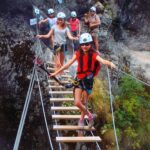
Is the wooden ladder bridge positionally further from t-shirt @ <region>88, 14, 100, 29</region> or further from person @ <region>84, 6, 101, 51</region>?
t-shirt @ <region>88, 14, 100, 29</region>

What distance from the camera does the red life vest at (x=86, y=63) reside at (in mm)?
5715

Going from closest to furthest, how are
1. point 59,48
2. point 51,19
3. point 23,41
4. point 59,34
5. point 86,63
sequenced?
point 86,63, point 59,34, point 59,48, point 51,19, point 23,41

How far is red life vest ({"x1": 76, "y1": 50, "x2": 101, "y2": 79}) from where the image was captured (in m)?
5.71

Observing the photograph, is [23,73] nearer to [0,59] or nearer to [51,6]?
[0,59]

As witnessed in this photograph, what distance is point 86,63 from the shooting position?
18.9 ft

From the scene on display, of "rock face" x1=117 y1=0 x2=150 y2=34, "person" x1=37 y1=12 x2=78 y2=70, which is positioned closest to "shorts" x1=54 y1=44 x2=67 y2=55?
"person" x1=37 y1=12 x2=78 y2=70

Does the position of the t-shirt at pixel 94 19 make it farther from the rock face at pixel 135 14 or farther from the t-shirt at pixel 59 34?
the rock face at pixel 135 14

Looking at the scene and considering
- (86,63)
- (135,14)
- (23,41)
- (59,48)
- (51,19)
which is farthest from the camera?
(135,14)

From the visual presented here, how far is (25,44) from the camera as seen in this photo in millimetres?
10633

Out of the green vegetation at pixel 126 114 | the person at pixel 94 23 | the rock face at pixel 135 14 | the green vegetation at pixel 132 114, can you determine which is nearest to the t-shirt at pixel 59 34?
the green vegetation at pixel 126 114

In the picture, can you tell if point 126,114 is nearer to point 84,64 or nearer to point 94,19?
point 94,19

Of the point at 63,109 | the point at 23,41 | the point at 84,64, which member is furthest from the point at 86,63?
the point at 23,41

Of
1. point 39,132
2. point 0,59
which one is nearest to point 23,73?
point 0,59

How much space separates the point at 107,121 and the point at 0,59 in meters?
3.12
